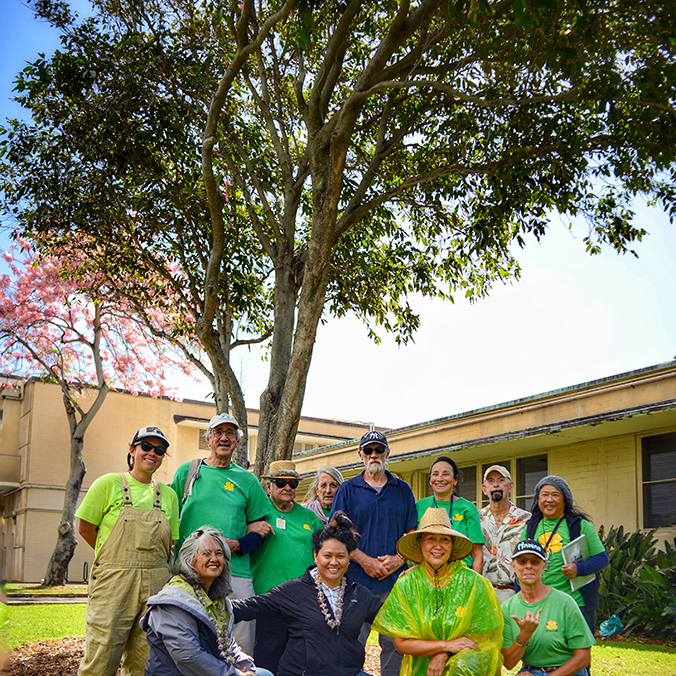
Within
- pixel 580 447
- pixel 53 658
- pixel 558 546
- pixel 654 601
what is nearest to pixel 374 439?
pixel 558 546

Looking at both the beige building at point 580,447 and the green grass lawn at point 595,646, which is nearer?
the green grass lawn at point 595,646

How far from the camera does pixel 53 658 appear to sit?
9719 millimetres

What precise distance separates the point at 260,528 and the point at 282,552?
0.29 metres

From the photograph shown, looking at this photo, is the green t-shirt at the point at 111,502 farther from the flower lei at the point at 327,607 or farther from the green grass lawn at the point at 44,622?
Result: the green grass lawn at the point at 44,622

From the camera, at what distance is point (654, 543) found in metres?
12.0

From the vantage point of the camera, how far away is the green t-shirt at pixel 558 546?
19.5 ft

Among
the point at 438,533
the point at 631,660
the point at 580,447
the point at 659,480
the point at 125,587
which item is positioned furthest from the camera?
the point at 580,447

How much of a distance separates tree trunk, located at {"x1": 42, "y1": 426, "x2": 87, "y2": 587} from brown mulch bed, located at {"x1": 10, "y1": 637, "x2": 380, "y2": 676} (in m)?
13.4

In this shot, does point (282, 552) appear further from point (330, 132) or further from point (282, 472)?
point (330, 132)

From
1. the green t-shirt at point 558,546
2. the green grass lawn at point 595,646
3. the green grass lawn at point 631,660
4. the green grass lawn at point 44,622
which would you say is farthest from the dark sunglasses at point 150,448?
the green grass lawn at point 44,622

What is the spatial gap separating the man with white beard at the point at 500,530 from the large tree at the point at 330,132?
3683 mm

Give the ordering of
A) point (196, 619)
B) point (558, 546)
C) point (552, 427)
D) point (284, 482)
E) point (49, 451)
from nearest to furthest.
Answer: point (196, 619) → point (558, 546) → point (284, 482) → point (552, 427) → point (49, 451)

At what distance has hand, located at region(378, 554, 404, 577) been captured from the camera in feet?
19.9

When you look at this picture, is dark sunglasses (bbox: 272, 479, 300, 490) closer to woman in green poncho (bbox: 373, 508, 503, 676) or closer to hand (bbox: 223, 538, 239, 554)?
hand (bbox: 223, 538, 239, 554)
